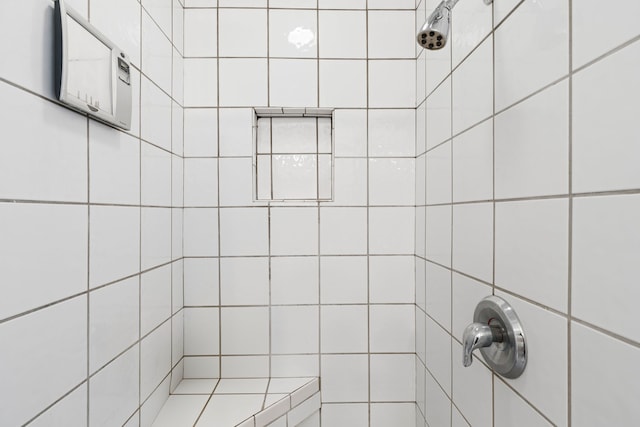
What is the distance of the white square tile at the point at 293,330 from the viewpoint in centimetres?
125

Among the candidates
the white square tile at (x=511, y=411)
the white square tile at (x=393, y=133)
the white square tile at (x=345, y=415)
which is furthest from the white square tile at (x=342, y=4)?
the white square tile at (x=345, y=415)

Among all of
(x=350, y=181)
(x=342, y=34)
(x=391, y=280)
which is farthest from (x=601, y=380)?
(x=342, y=34)

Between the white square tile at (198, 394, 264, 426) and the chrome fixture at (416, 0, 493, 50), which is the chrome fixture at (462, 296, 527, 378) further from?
the white square tile at (198, 394, 264, 426)

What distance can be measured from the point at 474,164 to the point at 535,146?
225 mm

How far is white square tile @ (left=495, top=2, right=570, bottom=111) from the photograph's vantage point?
497 mm

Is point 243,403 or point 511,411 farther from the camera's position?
point 243,403

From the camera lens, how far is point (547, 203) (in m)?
0.52

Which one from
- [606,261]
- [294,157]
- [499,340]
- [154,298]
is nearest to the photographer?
[606,261]

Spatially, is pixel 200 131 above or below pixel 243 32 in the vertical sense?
below

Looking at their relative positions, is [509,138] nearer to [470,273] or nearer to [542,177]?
[542,177]

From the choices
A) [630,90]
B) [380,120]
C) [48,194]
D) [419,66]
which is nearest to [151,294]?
[48,194]

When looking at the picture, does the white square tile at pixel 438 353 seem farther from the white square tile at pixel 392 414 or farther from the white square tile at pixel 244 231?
the white square tile at pixel 244 231

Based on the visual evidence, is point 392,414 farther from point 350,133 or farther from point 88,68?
point 88,68

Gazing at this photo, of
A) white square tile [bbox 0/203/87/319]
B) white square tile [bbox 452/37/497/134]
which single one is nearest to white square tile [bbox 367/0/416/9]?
white square tile [bbox 452/37/497/134]
